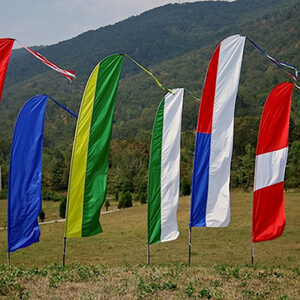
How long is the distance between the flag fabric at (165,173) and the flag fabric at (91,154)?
1.57m

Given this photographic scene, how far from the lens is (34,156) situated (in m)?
9.23

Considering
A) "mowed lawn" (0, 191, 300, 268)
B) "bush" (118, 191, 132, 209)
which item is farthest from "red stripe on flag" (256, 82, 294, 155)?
"bush" (118, 191, 132, 209)

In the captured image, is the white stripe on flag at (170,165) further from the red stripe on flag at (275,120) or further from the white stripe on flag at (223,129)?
the red stripe on flag at (275,120)

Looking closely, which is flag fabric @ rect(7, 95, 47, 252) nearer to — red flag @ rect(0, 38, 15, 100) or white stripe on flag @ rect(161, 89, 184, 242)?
red flag @ rect(0, 38, 15, 100)

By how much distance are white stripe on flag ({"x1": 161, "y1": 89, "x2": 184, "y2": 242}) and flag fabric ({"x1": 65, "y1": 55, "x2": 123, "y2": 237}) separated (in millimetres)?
1727

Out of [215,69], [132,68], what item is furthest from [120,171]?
[132,68]

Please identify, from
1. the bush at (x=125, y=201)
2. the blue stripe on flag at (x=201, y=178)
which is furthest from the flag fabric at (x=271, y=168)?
the bush at (x=125, y=201)

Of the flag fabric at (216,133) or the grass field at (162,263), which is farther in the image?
the flag fabric at (216,133)

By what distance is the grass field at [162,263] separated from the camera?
7737 mm

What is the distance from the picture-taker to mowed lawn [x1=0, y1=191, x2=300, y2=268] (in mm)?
12898

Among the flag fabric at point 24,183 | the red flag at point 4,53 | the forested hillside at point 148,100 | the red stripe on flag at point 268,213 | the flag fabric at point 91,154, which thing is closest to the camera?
the red flag at point 4,53

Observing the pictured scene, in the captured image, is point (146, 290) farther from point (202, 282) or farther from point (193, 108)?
point (193, 108)

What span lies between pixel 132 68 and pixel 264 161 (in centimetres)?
16471

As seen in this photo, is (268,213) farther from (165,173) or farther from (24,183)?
(24,183)
